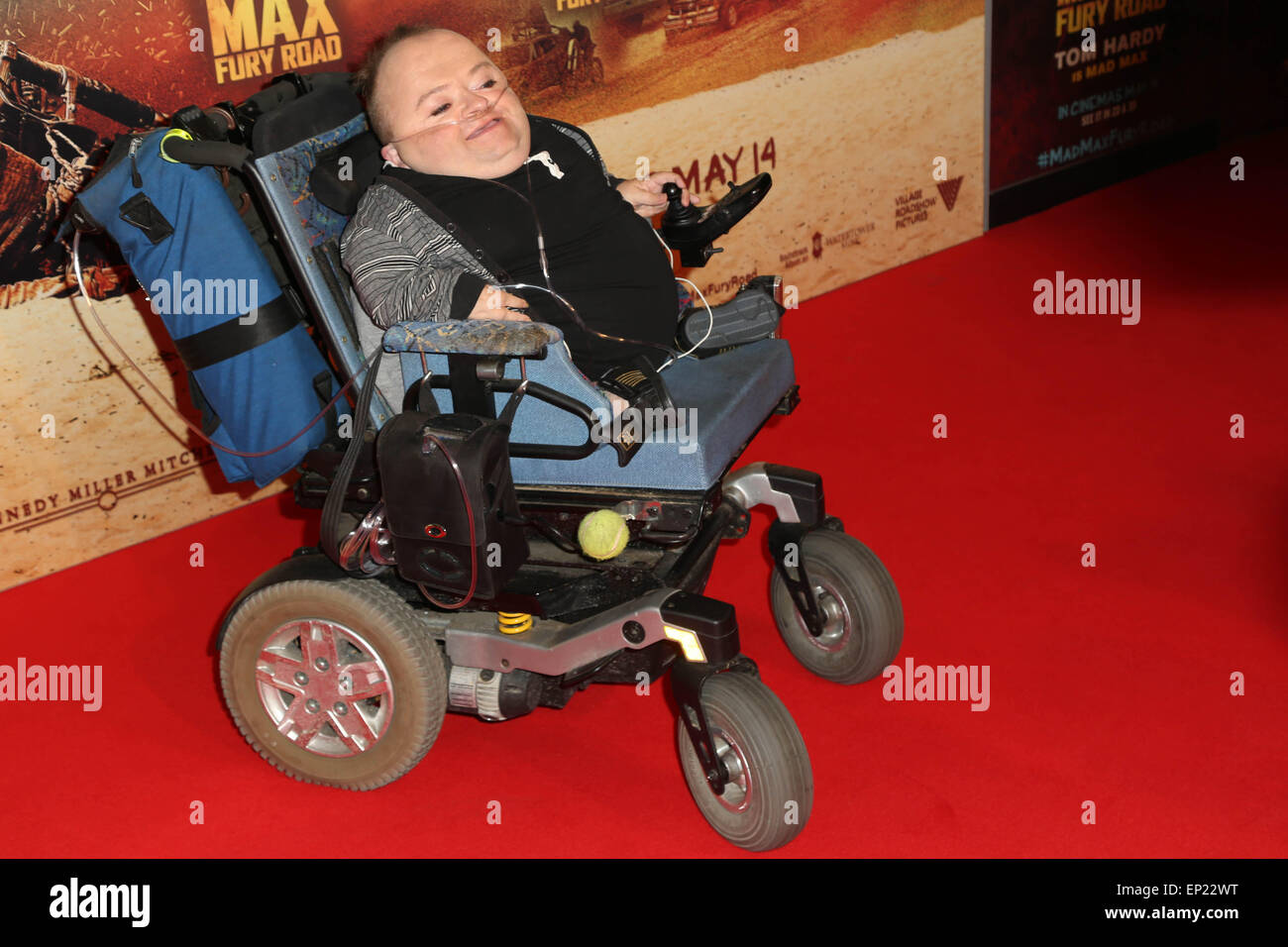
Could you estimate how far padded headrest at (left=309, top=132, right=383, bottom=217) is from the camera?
2314 millimetres

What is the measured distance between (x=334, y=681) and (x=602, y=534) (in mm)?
592

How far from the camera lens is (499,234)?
2387mm

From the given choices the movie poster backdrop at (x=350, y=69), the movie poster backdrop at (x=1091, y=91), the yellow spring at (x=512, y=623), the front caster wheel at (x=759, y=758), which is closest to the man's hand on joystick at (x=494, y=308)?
the yellow spring at (x=512, y=623)

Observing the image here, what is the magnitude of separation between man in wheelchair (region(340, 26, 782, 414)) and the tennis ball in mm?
186

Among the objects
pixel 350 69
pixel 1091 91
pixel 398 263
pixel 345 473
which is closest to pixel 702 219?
pixel 398 263

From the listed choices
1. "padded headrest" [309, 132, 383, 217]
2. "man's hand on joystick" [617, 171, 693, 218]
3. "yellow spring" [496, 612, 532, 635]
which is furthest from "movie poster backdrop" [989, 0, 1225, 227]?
"yellow spring" [496, 612, 532, 635]

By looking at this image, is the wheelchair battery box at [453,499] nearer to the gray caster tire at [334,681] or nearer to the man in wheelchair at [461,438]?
the man in wheelchair at [461,438]

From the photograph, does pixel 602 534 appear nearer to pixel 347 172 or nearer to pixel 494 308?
pixel 494 308

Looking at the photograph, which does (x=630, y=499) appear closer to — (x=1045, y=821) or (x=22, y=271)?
(x=1045, y=821)

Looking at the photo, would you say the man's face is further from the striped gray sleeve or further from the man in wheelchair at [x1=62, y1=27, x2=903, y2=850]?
the striped gray sleeve

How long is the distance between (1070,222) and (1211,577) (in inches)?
115

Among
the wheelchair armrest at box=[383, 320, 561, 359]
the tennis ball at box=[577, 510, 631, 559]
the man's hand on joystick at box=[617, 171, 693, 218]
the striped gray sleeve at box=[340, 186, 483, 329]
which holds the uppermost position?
the man's hand on joystick at box=[617, 171, 693, 218]

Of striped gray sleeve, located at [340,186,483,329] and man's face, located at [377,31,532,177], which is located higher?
man's face, located at [377,31,532,177]

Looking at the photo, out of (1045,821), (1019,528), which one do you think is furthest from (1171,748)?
(1019,528)
